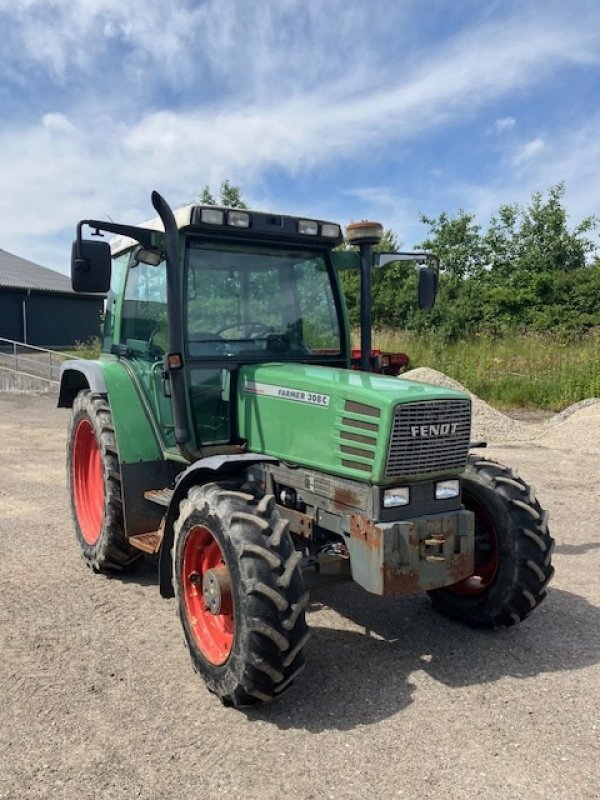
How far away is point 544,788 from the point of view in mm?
2742

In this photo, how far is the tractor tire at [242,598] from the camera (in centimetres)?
311

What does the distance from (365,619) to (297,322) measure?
6.26 ft

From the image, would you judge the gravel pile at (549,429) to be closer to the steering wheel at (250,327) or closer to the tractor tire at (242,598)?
the steering wheel at (250,327)

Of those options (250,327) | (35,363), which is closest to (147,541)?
(250,327)

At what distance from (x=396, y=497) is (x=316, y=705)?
104 cm

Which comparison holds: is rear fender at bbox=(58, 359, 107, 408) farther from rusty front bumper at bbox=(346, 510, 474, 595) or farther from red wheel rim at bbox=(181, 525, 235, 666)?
rusty front bumper at bbox=(346, 510, 474, 595)

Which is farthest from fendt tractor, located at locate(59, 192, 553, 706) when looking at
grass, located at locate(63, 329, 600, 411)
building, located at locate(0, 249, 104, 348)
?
building, located at locate(0, 249, 104, 348)

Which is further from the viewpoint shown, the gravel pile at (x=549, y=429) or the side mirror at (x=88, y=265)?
the gravel pile at (x=549, y=429)

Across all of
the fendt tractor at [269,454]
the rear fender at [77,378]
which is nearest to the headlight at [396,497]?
the fendt tractor at [269,454]

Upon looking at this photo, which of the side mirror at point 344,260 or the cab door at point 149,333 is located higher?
the side mirror at point 344,260

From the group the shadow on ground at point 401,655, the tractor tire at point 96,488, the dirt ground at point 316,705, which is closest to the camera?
the dirt ground at point 316,705

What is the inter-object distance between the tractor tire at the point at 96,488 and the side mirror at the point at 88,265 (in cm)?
126

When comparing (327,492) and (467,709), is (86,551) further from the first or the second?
(467,709)

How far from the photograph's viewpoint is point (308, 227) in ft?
14.6
